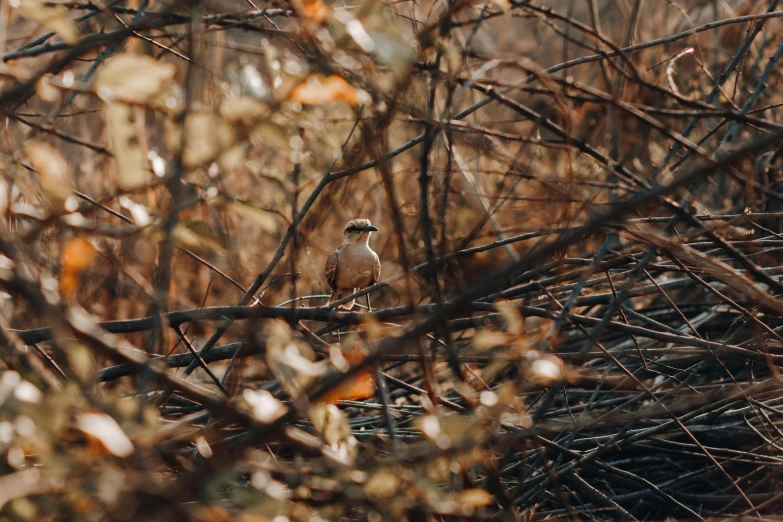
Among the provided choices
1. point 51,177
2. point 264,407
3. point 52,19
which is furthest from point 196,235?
point 52,19

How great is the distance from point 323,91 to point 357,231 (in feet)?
13.8

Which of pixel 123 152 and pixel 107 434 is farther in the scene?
pixel 123 152

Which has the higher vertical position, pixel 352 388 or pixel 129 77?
pixel 129 77

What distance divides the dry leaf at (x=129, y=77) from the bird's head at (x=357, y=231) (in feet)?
13.3

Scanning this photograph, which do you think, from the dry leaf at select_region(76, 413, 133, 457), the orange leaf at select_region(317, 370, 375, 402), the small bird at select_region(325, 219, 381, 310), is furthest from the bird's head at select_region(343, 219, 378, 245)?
the dry leaf at select_region(76, 413, 133, 457)

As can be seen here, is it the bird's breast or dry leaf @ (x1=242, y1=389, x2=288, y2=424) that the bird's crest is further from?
dry leaf @ (x1=242, y1=389, x2=288, y2=424)

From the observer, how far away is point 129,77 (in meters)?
1.70

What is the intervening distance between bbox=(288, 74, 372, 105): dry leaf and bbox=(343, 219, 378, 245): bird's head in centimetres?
386

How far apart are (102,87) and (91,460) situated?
90 cm

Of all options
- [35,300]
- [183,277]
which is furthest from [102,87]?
[183,277]

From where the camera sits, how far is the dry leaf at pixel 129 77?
66.3 inches

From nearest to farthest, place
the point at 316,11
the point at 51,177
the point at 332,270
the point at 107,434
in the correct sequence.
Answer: the point at 107,434 → the point at 51,177 → the point at 316,11 → the point at 332,270

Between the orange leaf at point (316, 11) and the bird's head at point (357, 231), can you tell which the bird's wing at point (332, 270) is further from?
the orange leaf at point (316, 11)

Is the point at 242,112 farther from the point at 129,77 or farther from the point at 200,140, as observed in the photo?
the point at 129,77
